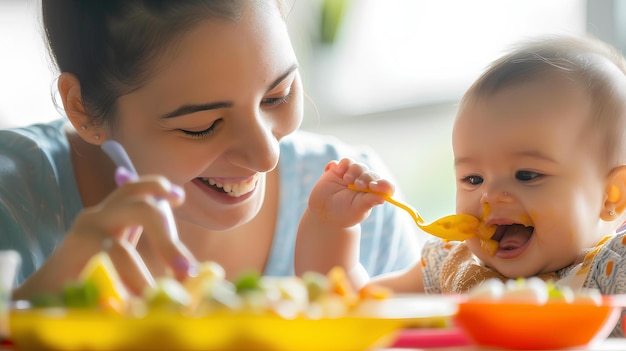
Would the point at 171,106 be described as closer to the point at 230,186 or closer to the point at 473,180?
the point at 230,186

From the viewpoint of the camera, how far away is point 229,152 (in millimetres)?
968

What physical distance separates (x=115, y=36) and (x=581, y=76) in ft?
1.97

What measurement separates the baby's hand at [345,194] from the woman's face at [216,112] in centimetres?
11

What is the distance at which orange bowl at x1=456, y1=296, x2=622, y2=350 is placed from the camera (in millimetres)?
587

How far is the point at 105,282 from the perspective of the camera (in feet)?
1.85

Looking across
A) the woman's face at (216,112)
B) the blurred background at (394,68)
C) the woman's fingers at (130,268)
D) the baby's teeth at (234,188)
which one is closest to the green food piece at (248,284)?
the woman's fingers at (130,268)

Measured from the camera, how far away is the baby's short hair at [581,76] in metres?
1.05

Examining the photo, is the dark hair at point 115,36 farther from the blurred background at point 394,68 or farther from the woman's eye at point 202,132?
the blurred background at point 394,68

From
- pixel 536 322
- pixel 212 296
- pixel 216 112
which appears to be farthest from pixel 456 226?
pixel 212 296

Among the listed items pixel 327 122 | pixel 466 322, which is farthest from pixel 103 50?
pixel 327 122

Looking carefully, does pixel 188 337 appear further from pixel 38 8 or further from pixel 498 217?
pixel 38 8

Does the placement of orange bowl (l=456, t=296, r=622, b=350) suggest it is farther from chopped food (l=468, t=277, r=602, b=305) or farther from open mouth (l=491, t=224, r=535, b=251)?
open mouth (l=491, t=224, r=535, b=251)

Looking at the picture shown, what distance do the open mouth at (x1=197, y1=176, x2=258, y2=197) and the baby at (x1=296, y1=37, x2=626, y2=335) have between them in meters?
0.13

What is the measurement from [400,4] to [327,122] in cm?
49
